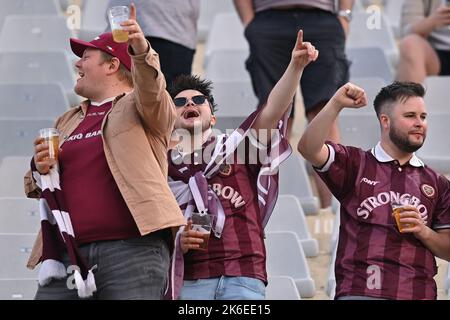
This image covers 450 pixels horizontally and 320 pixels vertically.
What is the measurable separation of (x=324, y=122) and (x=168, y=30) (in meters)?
1.71

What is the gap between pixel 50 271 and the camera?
3990 millimetres

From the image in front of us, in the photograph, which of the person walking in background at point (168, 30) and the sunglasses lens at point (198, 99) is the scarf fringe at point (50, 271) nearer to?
the sunglasses lens at point (198, 99)

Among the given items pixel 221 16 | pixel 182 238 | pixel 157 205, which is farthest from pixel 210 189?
pixel 221 16

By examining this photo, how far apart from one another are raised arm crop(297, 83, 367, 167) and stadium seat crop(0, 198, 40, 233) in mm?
1581

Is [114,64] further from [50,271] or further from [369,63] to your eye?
[369,63]

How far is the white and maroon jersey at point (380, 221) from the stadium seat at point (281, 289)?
57cm

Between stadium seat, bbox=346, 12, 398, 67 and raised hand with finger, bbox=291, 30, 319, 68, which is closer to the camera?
raised hand with finger, bbox=291, 30, 319, 68

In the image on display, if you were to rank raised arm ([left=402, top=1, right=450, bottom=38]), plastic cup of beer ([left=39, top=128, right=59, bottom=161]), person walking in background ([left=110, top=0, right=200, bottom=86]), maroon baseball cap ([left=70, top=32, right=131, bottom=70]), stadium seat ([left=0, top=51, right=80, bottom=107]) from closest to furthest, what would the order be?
plastic cup of beer ([left=39, top=128, right=59, bottom=161]) → maroon baseball cap ([left=70, top=32, right=131, bottom=70]) → person walking in background ([left=110, top=0, right=200, bottom=86]) → raised arm ([left=402, top=1, right=450, bottom=38]) → stadium seat ([left=0, top=51, right=80, bottom=107])

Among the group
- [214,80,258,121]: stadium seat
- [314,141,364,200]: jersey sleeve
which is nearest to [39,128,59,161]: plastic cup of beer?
[314,141,364,200]: jersey sleeve

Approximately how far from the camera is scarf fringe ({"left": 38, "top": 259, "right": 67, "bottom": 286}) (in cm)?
399

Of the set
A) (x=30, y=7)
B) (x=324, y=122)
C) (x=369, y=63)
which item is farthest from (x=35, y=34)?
(x=324, y=122)

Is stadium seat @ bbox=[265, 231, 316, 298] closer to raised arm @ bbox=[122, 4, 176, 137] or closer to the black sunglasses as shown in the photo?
the black sunglasses

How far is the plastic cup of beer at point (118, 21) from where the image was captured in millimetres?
3863
